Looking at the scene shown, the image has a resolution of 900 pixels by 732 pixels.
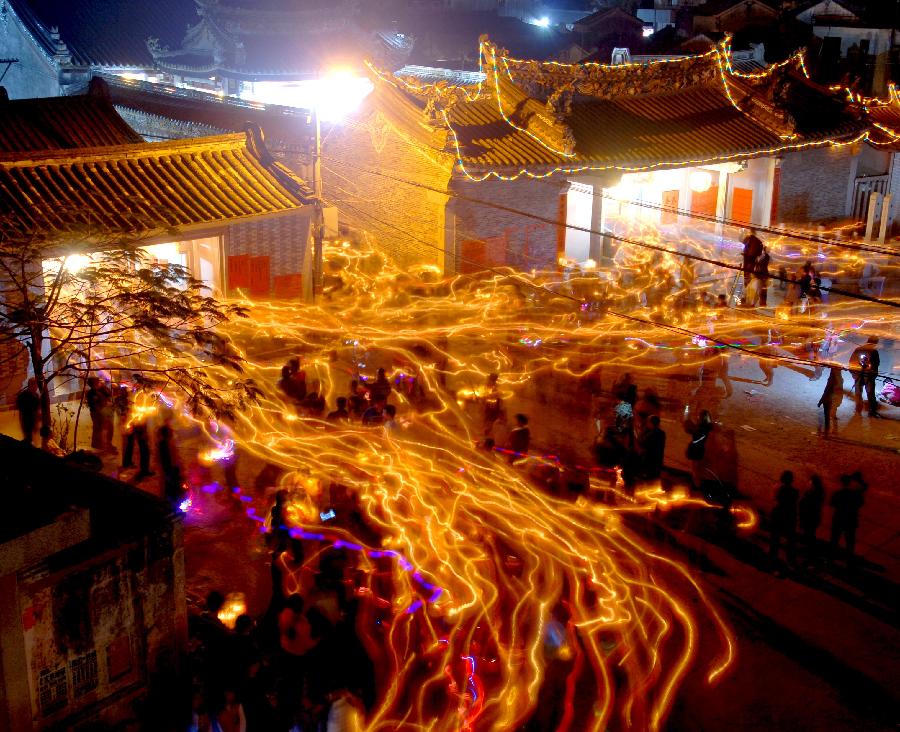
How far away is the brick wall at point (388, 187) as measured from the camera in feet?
68.8

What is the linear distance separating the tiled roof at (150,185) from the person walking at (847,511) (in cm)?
958

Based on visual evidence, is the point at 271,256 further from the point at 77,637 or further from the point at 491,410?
the point at 77,637

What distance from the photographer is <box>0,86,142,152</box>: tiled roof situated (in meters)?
18.0

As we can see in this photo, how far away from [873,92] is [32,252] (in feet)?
97.5

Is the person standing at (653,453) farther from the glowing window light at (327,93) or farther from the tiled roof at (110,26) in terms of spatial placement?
the tiled roof at (110,26)

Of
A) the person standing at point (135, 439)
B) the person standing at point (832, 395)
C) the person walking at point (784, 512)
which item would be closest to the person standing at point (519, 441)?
the person walking at point (784, 512)

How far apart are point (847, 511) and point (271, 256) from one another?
423 inches

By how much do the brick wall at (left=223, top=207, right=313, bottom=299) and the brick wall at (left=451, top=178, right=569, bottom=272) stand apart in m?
4.15

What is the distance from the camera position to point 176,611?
23.8ft

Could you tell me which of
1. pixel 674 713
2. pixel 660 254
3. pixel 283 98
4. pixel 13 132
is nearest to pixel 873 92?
pixel 660 254

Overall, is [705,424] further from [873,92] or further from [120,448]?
[873,92]

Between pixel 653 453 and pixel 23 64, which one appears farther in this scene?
pixel 23 64

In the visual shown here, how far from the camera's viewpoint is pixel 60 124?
61.5 ft

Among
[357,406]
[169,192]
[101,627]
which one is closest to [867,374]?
[357,406]
